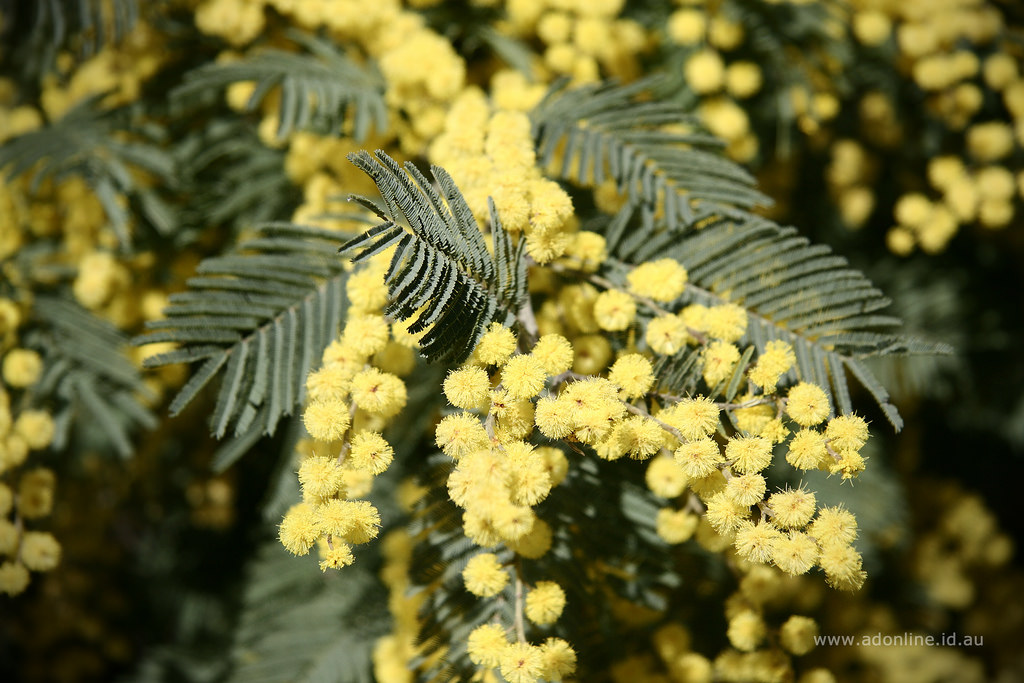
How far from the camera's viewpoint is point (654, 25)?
185cm

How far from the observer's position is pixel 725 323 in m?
1.11

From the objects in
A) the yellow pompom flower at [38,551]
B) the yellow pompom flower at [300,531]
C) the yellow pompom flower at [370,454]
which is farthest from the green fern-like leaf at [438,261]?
the yellow pompom flower at [38,551]

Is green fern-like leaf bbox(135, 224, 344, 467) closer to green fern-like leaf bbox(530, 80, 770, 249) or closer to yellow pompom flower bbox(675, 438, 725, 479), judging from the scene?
green fern-like leaf bbox(530, 80, 770, 249)

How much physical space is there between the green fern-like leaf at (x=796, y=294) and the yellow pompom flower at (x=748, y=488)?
277 millimetres

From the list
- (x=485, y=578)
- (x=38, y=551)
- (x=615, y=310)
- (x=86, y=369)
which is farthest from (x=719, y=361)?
(x=86, y=369)

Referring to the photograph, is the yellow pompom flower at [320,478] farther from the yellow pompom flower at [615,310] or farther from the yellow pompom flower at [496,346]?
the yellow pompom flower at [615,310]

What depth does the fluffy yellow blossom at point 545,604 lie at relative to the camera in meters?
1.08

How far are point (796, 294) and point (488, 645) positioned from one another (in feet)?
2.69

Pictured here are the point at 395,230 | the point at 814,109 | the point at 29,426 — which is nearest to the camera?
the point at 395,230

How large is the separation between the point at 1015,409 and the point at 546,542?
82.9 inches

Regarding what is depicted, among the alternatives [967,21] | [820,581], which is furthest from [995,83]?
[820,581]

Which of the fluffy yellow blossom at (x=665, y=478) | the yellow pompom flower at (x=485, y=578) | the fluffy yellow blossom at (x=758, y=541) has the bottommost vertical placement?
the yellow pompom flower at (x=485, y=578)

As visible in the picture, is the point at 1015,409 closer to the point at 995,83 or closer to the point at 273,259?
the point at 995,83

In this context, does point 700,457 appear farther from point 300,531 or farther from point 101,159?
point 101,159
